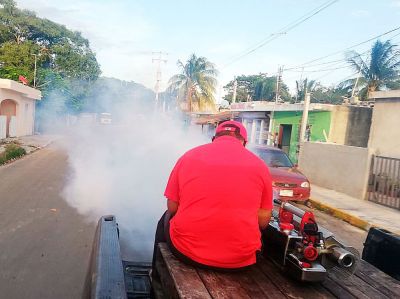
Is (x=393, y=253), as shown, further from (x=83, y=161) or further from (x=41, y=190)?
(x=83, y=161)

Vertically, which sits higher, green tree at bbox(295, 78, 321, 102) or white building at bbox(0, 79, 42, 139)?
green tree at bbox(295, 78, 321, 102)

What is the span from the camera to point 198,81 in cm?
3956

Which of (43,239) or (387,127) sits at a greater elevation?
(387,127)

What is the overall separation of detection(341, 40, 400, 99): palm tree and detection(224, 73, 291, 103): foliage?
641 inches

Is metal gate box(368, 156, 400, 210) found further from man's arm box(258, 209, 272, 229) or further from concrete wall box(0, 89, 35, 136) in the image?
concrete wall box(0, 89, 35, 136)

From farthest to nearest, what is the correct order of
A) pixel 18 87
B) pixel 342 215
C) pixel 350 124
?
pixel 18 87 < pixel 350 124 < pixel 342 215

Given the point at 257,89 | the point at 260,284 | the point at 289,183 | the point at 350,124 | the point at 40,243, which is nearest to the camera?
the point at 260,284

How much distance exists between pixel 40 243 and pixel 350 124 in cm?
1718

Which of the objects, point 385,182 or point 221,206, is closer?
point 221,206

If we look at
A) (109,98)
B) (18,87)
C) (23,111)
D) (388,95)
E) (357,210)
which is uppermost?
(109,98)

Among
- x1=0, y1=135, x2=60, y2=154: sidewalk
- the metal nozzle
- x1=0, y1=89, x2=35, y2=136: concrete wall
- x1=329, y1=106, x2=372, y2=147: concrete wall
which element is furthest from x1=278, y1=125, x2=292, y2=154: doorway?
the metal nozzle

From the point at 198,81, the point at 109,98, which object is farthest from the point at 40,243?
the point at 109,98

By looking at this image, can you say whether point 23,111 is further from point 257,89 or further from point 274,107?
point 257,89

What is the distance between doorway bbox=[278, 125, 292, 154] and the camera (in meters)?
23.0
